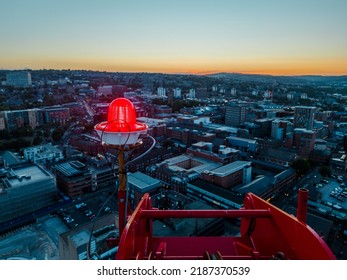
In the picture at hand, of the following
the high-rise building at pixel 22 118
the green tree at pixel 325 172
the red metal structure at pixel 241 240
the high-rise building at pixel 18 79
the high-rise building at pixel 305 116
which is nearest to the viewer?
the red metal structure at pixel 241 240

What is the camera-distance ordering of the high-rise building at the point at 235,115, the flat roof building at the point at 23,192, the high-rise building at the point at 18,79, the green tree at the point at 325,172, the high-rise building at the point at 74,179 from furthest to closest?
the high-rise building at the point at 18,79, the high-rise building at the point at 235,115, the green tree at the point at 325,172, the high-rise building at the point at 74,179, the flat roof building at the point at 23,192

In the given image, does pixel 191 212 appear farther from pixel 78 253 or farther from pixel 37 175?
pixel 37 175

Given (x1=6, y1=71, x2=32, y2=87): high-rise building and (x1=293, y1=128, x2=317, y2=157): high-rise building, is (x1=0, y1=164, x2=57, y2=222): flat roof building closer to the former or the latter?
(x1=293, y1=128, x2=317, y2=157): high-rise building

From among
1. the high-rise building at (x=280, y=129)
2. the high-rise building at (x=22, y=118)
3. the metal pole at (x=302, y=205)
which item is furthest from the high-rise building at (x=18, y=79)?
the metal pole at (x=302, y=205)

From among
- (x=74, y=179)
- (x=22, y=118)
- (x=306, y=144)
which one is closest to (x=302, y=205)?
(x=74, y=179)

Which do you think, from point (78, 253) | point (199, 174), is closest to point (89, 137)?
point (199, 174)

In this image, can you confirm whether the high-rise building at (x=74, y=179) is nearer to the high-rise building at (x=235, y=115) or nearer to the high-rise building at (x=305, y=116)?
the high-rise building at (x=235, y=115)
